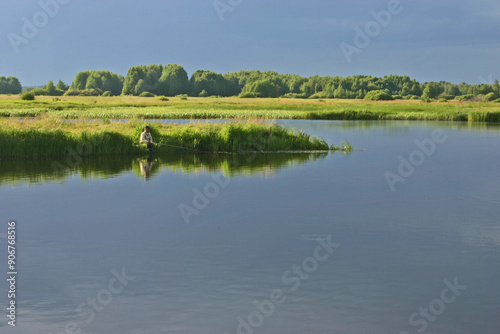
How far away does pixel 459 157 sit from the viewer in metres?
33.8

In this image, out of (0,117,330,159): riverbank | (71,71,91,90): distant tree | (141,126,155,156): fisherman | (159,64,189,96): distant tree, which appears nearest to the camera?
(0,117,330,159): riverbank

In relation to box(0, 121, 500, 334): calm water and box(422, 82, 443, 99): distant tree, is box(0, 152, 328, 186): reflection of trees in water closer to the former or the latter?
box(0, 121, 500, 334): calm water

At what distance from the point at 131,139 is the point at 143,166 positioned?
4.63 metres

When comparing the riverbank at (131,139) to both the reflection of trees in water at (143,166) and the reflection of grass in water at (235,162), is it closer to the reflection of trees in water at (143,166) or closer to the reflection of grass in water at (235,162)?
the reflection of trees in water at (143,166)

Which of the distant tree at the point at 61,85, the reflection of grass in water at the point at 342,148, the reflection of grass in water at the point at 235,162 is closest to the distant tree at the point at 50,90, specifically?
the distant tree at the point at 61,85

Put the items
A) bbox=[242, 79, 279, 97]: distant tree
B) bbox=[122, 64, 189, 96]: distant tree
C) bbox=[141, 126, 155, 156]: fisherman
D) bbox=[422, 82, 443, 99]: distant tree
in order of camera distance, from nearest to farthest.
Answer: bbox=[141, 126, 155, 156]: fisherman, bbox=[242, 79, 279, 97]: distant tree, bbox=[122, 64, 189, 96]: distant tree, bbox=[422, 82, 443, 99]: distant tree

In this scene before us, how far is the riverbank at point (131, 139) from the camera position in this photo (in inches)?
1177

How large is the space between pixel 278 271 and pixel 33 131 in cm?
2252

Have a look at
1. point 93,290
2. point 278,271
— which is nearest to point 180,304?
point 93,290

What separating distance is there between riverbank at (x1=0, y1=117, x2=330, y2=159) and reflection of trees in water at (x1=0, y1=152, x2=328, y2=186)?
93cm

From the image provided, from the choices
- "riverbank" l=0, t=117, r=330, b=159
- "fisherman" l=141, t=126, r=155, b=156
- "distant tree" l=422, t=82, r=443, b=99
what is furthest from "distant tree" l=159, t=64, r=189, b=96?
"fisherman" l=141, t=126, r=155, b=156

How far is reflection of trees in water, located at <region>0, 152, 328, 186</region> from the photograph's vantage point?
2434 centimetres

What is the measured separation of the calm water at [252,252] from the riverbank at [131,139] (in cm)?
482

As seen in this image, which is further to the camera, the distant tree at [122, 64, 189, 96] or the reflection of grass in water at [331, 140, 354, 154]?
the distant tree at [122, 64, 189, 96]
